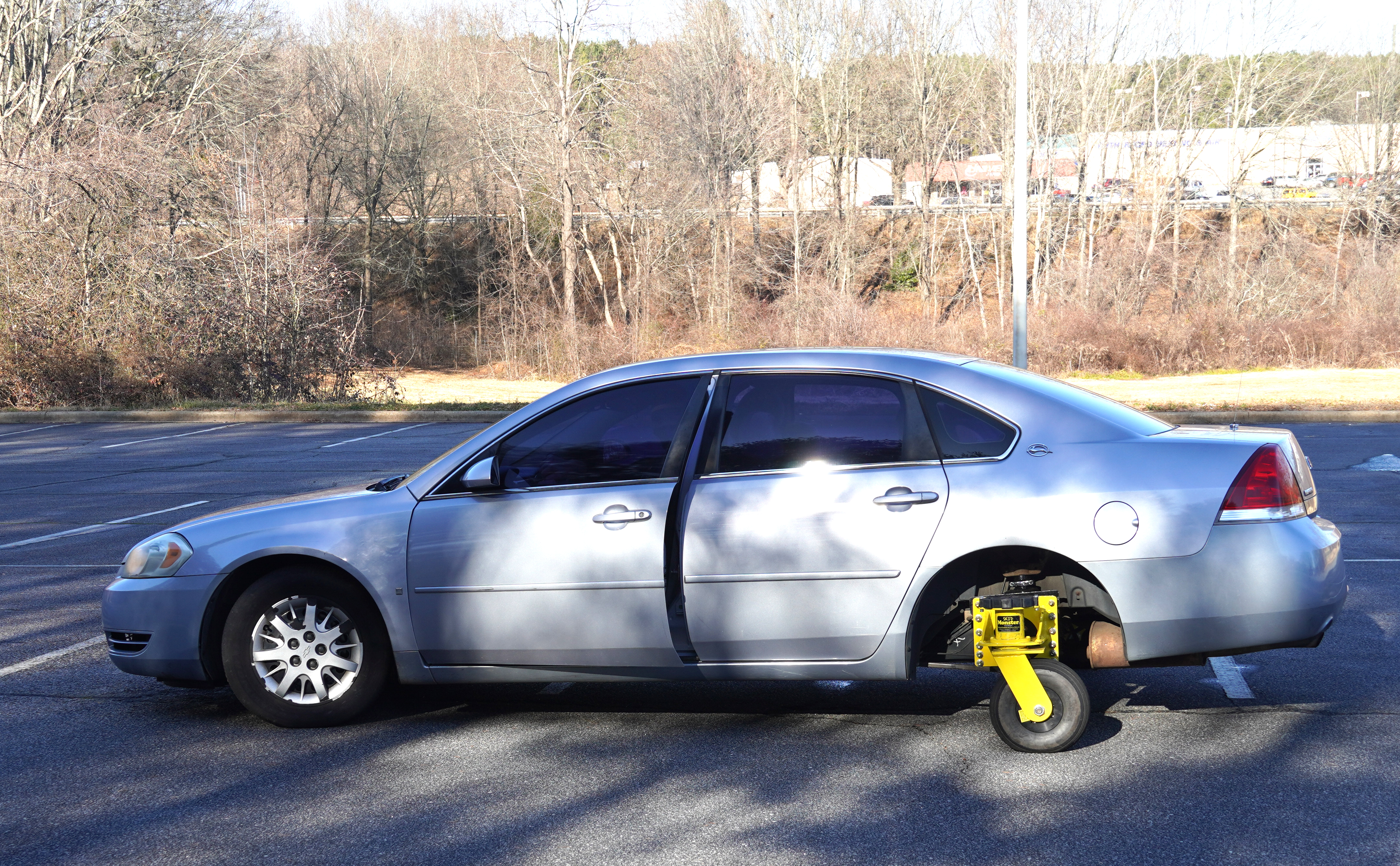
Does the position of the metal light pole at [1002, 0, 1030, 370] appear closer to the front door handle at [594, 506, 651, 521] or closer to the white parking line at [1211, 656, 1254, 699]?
the white parking line at [1211, 656, 1254, 699]

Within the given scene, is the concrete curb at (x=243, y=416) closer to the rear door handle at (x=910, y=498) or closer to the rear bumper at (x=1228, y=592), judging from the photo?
the rear door handle at (x=910, y=498)

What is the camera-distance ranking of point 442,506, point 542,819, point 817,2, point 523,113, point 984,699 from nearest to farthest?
point 542,819, point 442,506, point 984,699, point 523,113, point 817,2

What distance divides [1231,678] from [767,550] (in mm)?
2582

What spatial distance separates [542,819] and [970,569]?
1928mm

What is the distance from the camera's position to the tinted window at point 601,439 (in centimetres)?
Answer: 499

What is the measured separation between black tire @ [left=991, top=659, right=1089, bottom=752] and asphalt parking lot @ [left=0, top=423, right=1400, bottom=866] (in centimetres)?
8

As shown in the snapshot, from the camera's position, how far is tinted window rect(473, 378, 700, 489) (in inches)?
197

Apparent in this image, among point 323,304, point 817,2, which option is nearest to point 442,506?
point 323,304

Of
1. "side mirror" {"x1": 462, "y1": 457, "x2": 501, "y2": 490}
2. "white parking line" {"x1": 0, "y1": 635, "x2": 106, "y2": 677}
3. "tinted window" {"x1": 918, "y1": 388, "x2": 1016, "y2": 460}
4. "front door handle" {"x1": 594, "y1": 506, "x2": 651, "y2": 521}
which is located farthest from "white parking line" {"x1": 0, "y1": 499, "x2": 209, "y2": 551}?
"tinted window" {"x1": 918, "y1": 388, "x2": 1016, "y2": 460}

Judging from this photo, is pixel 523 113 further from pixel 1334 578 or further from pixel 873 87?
pixel 1334 578

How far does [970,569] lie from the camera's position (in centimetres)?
480

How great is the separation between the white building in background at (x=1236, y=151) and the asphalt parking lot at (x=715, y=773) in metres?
43.0

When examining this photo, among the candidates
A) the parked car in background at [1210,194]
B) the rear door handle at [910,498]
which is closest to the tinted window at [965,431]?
the rear door handle at [910,498]

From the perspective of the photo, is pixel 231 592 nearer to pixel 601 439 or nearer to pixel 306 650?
pixel 306 650
